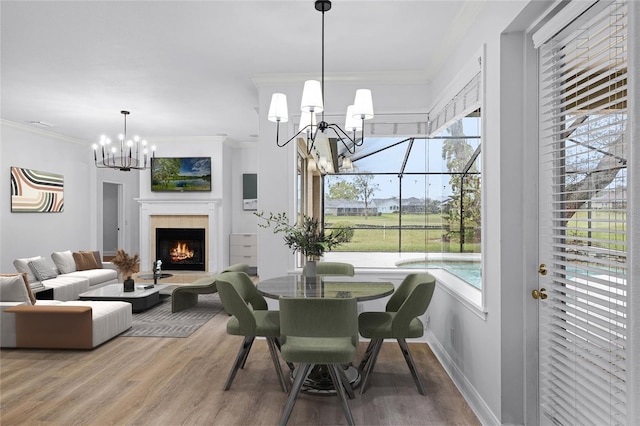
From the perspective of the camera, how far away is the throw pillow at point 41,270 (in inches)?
233

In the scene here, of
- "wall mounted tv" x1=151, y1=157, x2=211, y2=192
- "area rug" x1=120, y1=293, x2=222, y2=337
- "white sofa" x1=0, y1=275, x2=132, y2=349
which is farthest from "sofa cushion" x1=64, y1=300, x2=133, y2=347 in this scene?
"wall mounted tv" x1=151, y1=157, x2=211, y2=192

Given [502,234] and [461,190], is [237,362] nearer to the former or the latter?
[502,234]

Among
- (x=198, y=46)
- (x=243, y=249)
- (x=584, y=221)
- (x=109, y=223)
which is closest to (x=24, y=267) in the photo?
(x=243, y=249)

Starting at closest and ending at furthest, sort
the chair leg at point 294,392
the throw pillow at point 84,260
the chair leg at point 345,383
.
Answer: the chair leg at point 294,392, the chair leg at point 345,383, the throw pillow at point 84,260

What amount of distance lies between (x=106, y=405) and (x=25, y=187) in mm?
5342

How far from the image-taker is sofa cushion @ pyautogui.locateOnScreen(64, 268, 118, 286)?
6438 millimetres

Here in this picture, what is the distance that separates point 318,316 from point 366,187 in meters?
2.73

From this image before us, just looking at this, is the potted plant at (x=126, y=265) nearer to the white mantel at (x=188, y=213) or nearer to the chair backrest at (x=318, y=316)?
the white mantel at (x=188, y=213)

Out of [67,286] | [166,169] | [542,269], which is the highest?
[166,169]

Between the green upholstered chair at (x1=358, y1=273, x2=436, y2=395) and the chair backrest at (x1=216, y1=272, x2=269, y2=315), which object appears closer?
the green upholstered chair at (x1=358, y1=273, x2=436, y2=395)

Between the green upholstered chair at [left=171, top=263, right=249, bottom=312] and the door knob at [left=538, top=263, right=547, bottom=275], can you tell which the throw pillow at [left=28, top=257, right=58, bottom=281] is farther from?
the door knob at [left=538, top=263, right=547, bottom=275]

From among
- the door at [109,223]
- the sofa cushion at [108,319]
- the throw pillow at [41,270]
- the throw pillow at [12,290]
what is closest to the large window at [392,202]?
the sofa cushion at [108,319]

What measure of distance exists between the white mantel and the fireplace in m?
0.21

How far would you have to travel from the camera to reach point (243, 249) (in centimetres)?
854
